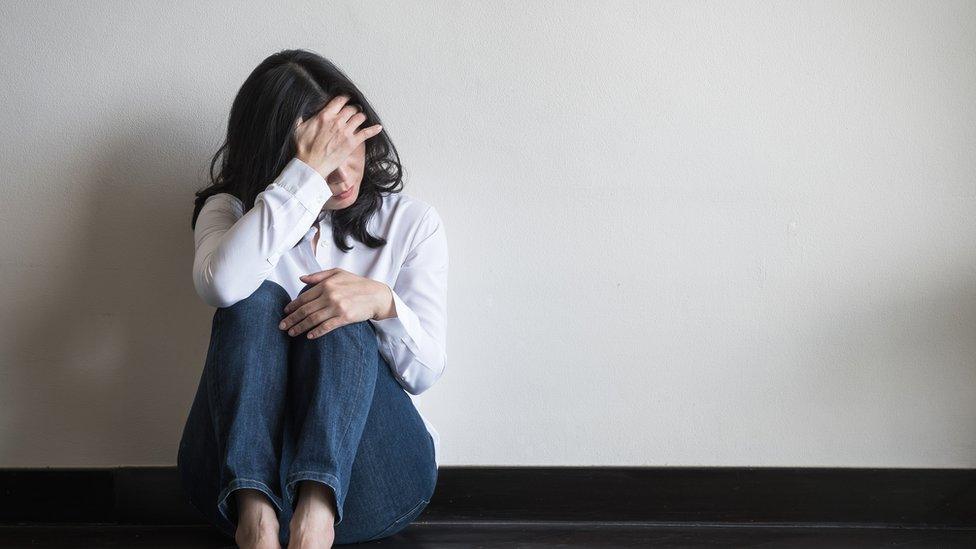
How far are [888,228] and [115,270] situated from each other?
1557 mm

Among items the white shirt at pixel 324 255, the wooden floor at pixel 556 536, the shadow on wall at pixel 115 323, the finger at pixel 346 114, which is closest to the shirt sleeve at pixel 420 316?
the white shirt at pixel 324 255

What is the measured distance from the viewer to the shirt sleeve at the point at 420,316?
1.23 meters

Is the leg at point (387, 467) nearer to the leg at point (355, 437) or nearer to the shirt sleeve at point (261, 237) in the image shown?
the leg at point (355, 437)

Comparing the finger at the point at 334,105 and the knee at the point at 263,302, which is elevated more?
the finger at the point at 334,105

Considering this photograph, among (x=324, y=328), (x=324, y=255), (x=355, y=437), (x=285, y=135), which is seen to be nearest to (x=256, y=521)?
(x=355, y=437)

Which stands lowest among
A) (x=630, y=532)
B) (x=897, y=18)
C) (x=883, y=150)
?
(x=630, y=532)

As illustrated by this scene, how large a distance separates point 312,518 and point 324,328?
268 millimetres

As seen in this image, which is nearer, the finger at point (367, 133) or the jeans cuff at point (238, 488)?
the jeans cuff at point (238, 488)

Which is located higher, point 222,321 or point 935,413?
point 222,321

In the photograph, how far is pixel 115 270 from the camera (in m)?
1.54

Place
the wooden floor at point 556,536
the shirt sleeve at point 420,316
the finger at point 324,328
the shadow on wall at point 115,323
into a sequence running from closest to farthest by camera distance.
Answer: the finger at point 324,328 → the shirt sleeve at point 420,316 → the wooden floor at point 556,536 → the shadow on wall at point 115,323

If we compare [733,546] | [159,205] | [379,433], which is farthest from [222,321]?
[733,546]

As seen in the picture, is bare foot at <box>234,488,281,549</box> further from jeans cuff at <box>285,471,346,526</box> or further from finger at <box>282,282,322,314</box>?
finger at <box>282,282,322,314</box>

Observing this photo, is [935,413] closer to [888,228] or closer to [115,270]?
[888,228]
